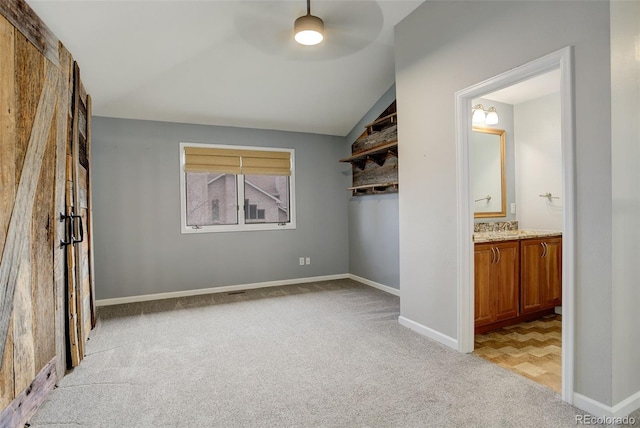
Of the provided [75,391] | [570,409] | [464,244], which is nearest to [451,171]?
[464,244]

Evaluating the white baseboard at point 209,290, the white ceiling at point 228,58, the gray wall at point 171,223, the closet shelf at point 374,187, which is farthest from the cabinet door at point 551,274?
the gray wall at point 171,223

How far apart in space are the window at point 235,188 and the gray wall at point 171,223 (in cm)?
10

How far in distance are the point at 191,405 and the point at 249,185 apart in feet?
10.8

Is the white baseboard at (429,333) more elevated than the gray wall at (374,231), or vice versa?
the gray wall at (374,231)

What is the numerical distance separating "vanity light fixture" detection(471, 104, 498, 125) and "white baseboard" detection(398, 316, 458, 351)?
222 cm

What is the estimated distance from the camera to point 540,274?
10.9ft

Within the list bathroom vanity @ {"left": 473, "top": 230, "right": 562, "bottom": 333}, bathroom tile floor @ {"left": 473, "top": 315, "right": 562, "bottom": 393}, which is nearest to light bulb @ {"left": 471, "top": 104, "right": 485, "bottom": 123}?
bathroom vanity @ {"left": 473, "top": 230, "right": 562, "bottom": 333}

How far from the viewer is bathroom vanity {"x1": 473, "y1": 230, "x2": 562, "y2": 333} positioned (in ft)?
9.73

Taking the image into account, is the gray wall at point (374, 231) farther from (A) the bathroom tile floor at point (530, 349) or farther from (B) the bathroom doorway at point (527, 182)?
(A) the bathroom tile floor at point (530, 349)

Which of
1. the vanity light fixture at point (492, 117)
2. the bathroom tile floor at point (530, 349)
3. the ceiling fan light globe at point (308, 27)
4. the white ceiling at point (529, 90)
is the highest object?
the ceiling fan light globe at point (308, 27)

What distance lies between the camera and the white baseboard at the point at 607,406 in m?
1.80

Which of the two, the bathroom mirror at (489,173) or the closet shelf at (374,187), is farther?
the closet shelf at (374,187)

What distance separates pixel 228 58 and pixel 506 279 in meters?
3.41

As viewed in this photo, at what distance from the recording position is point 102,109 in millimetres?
3982
